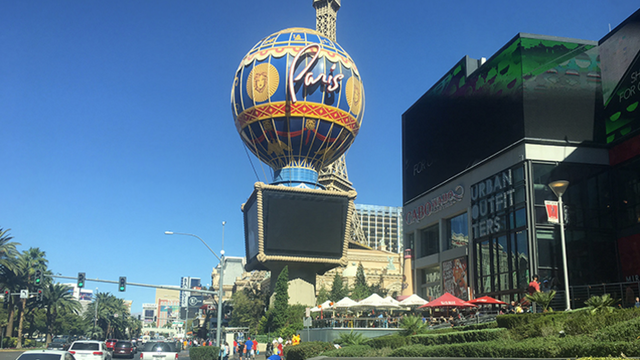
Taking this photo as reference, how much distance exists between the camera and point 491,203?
119ft

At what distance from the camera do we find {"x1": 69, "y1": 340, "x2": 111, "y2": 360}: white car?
22703 millimetres

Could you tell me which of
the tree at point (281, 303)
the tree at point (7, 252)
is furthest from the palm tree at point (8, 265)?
the tree at point (281, 303)

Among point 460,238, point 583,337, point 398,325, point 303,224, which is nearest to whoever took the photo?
point 583,337

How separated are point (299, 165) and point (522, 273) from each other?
22.9m

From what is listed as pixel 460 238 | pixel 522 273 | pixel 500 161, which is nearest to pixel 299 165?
pixel 460 238

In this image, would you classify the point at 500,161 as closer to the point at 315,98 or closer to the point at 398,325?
the point at 398,325

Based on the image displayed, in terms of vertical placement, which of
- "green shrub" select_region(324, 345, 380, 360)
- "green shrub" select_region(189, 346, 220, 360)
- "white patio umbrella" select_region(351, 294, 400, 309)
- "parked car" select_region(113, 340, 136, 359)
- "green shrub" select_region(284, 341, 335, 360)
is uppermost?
"white patio umbrella" select_region(351, 294, 400, 309)

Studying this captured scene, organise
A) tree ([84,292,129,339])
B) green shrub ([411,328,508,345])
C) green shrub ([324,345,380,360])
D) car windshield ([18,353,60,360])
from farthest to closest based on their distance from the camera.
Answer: tree ([84,292,129,339]), green shrub ([324,345,380,360]), green shrub ([411,328,508,345]), car windshield ([18,353,60,360])

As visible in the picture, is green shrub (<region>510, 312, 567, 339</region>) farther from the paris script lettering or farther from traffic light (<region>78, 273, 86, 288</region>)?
the paris script lettering

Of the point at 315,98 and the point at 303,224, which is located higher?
the point at 315,98

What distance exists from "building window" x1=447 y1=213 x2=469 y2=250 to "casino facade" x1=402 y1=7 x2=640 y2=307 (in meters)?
1.14

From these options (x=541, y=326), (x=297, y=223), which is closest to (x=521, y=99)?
(x=541, y=326)

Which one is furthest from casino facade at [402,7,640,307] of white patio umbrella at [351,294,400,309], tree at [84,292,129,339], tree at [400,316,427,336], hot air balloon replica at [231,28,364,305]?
tree at [84,292,129,339]

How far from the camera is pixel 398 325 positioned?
1248 inches
